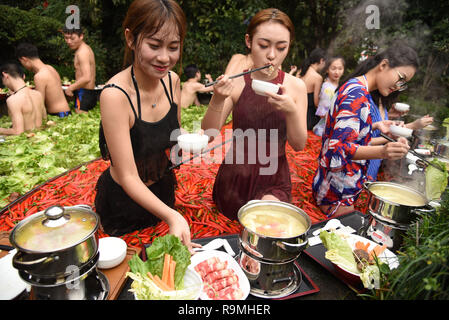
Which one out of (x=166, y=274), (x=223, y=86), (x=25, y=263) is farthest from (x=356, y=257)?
(x=25, y=263)

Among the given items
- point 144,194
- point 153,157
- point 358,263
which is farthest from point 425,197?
point 153,157

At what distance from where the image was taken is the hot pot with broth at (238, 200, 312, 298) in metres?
1.47

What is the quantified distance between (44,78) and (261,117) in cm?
612

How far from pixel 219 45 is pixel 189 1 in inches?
Answer: 84.3

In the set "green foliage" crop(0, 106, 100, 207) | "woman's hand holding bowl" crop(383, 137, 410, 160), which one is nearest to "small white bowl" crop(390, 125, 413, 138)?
"woman's hand holding bowl" crop(383, 137, 410, 160)

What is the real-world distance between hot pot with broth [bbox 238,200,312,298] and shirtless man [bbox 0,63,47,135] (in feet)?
18.8

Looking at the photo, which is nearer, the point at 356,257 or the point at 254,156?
the point at 356,257

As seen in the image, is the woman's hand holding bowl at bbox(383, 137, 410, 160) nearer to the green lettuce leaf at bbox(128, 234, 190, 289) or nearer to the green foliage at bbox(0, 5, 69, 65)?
the green lettuce leaf at bbox(128, 234, 190, 289)

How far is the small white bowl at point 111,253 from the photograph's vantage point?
162 cm

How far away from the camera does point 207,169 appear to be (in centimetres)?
470

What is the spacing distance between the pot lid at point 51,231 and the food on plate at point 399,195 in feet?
6.15

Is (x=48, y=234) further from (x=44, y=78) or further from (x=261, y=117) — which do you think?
(x=44, y=78)

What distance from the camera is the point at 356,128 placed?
9.36 feet

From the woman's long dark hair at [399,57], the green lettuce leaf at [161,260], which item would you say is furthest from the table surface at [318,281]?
the woman's long dark hair at [399,57]
